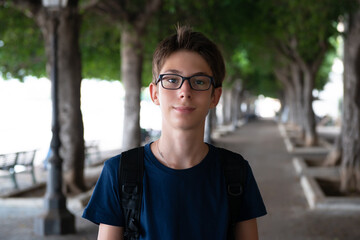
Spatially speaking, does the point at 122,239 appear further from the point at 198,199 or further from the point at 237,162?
the point at 237,162

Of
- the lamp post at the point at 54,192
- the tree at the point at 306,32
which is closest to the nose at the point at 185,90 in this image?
the lamp post at the point at 54,192

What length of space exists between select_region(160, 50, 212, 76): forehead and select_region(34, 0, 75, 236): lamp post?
5.73 meters

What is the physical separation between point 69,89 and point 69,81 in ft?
0.59

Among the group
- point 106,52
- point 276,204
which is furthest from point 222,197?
point 106,52

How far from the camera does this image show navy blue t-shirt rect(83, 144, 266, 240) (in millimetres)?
1895

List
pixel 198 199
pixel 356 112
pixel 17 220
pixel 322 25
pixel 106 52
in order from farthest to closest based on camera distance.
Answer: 1. pixel 106 52
2. pixel 322 25
3. pixel 356 112
4. pixel 17 220
5. pixel 198 199

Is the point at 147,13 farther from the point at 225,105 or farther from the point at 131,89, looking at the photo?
the point at 225,105

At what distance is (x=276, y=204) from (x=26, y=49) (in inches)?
478

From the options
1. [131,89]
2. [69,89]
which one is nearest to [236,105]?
[131,89]

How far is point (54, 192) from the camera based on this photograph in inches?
291

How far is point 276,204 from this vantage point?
30.3ft

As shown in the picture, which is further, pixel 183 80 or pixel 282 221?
pixel 282 221

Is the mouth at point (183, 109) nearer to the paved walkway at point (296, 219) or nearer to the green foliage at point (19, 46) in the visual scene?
the paved walkway at point (296, 219)

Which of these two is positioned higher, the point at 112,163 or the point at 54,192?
the point at 112,163
